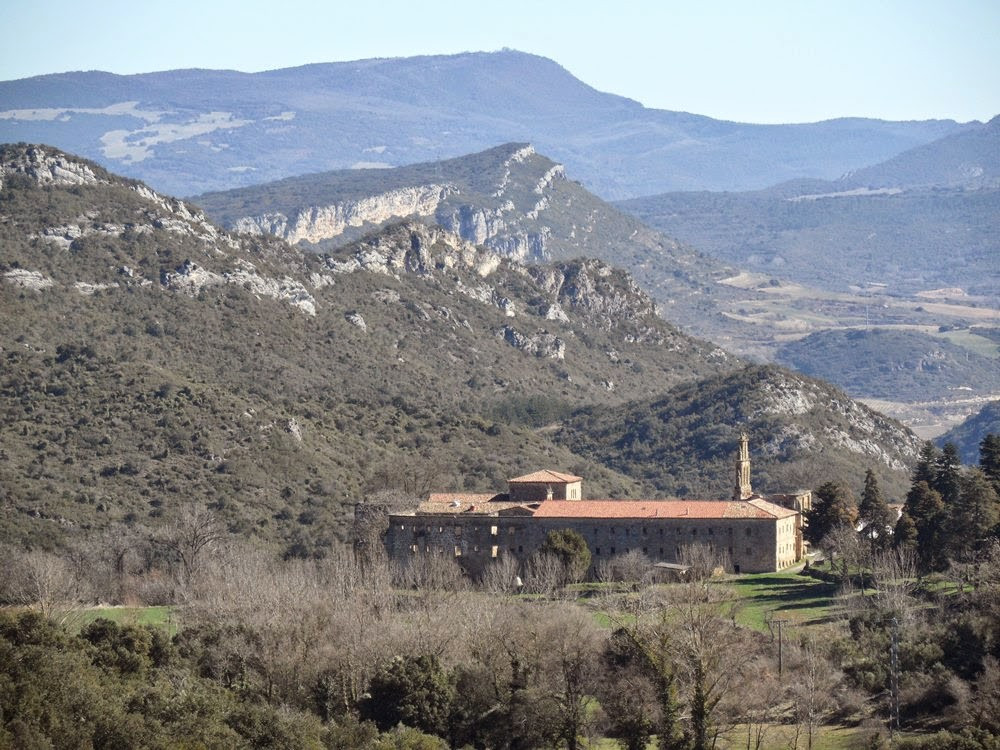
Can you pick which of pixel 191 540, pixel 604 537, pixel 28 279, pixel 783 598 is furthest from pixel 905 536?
pixel 28 279

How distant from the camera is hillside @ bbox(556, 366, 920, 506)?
13225 centimetres

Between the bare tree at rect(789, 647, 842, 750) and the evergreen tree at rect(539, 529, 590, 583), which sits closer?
the bare tree at rect(789, 647, 842, 750)

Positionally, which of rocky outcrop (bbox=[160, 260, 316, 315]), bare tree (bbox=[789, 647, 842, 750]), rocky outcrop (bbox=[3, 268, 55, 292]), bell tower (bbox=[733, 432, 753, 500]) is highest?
rocky outcrop (bbox=[3, 268, 55, 292])

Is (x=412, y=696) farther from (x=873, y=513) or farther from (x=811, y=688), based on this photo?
(x=873, y=513)

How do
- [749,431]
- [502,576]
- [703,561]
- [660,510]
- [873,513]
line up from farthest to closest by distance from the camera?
[749,431], [660,510], [873,513], [703,561], [502,576]

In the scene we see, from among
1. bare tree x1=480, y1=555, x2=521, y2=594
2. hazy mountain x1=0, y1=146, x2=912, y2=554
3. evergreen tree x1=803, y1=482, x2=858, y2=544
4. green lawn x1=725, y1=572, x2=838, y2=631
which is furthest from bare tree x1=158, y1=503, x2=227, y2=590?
evergreen tree x1=803, y1=482, x2=858, y2=544

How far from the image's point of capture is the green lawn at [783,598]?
73.0 meters

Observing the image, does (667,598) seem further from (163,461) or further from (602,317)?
(602,317)

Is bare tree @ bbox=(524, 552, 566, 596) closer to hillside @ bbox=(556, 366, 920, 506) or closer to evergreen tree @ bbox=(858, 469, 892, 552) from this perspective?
evergreen tree @ bbox=(858, 469, 892, 552)

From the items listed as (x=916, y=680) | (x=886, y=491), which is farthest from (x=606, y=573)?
(x=886, y=491)

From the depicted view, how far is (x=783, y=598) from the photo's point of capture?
77625 millimetres

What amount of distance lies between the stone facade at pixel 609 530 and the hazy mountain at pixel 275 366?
8.80m

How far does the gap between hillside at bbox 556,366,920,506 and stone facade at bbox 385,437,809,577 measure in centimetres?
3505

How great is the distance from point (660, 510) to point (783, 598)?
1208 centimetres
